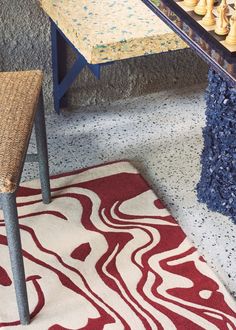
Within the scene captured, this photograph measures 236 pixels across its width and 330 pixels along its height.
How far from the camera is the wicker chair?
1.40 meters

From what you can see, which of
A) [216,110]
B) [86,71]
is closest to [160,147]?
[86,71]

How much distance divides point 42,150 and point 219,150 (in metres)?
0.48

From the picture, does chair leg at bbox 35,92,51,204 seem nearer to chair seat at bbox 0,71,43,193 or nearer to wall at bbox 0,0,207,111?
chair seat at bbox 0,71,43,193

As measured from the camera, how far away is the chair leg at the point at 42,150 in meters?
1.75

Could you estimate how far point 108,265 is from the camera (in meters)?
1.76

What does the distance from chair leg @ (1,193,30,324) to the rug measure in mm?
58

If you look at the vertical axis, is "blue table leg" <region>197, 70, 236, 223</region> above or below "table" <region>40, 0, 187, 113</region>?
below

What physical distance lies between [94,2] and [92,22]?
0.43 ft

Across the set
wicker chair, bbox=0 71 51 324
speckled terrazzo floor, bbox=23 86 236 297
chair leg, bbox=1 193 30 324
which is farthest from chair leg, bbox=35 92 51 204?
chair leg, bbox=1 193 30 324

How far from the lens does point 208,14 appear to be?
141 cm

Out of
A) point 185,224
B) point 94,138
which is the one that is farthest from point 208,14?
point 94,138

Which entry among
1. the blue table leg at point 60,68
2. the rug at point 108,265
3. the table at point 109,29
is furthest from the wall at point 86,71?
the rug at point 108,265

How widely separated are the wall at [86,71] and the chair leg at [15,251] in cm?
94

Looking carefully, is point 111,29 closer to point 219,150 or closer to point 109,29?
point 109,29
